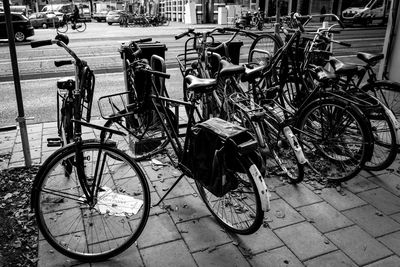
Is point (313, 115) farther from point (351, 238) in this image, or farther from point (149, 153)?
point (149, 153)

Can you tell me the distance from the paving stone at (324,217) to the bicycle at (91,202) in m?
1.49

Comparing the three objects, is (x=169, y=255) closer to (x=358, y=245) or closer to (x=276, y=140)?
(x=358, y=245)

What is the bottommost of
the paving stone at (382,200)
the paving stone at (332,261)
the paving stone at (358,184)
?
the paving stone at (332,261)

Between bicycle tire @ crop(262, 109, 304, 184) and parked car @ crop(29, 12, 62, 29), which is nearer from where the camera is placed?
bicycle tire @ crop(262, 109, 304, 184)

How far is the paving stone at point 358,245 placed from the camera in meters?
2.91

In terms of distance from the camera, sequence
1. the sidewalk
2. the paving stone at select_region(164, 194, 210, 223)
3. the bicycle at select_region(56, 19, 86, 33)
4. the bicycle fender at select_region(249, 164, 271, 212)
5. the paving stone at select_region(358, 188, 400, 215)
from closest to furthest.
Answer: the bicycle fender at select_region(249, 164, 271, 212)
the sidewalk
the paving stone at select_region(164, 194, 210, 223)
the paving stone at select_region(358, 188, 400, 215)
the bicycle at select_region(56, 19, 86, 33)

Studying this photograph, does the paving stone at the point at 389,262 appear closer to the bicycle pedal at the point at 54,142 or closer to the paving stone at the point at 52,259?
the paving stone at the point at 52,259

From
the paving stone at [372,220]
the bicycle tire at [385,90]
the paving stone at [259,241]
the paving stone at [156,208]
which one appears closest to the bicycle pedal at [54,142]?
the paving stone at [156,208]

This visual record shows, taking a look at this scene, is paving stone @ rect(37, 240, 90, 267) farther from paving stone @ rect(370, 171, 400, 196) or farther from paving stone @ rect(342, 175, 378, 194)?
paving stone @ rect(370, 171, 400, 196)

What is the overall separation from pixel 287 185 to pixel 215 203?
0.94 metres

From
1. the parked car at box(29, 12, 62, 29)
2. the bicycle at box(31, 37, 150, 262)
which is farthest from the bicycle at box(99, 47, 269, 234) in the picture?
the parked car at box(29, 12, 62, 29)

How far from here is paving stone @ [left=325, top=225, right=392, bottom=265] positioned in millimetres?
2912

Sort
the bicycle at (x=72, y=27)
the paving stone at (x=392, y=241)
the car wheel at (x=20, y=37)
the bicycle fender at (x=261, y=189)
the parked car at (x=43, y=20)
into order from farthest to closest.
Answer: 1. the parked car at (x=43, y=20)
2. the bicycle at (x=72, y=27)
3. the car wheel at (x=20, y=37)
4. the paving stone at (x=392, y=241)
5. the bicycle fender at (x=261, y=189)

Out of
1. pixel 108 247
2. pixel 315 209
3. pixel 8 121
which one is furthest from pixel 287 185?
pixel 8 121
